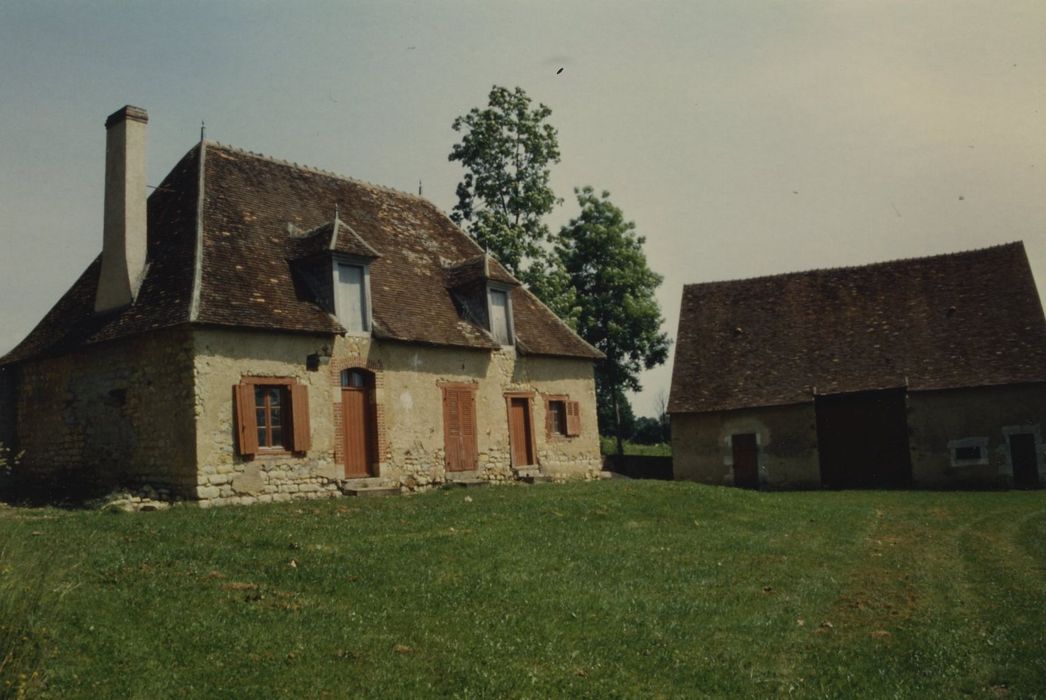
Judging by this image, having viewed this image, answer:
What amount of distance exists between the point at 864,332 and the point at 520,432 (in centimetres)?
1452

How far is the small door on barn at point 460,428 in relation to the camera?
22.2 metres

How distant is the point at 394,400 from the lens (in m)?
21.0

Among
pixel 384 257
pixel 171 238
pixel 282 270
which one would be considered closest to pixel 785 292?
pixel 384 257

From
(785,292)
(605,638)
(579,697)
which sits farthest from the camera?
(785,292)

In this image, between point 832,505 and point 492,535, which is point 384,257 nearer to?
point 492,535

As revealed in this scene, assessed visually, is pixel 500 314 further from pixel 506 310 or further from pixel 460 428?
pixel 460 428

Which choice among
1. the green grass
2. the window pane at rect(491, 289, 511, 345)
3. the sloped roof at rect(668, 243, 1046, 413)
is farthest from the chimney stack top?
the green grass

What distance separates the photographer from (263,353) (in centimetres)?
1841

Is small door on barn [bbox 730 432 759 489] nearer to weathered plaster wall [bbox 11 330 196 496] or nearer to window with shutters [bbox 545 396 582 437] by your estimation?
window with shutters [bbox 545 396 582 437]

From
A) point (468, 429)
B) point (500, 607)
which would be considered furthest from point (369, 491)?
point (500, 607)

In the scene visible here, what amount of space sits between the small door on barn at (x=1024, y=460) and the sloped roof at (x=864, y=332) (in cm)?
183

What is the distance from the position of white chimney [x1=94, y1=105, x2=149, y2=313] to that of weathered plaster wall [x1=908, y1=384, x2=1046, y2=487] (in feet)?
77.8

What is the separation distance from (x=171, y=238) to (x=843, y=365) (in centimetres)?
2221

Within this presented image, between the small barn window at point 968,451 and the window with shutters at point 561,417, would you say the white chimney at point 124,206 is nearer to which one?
the window with shutters at point 561,417
